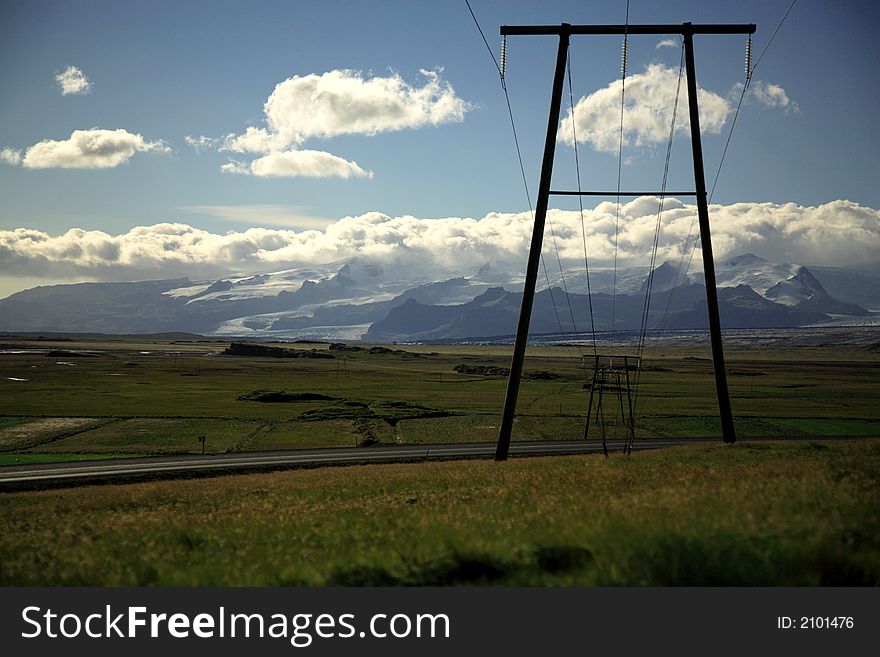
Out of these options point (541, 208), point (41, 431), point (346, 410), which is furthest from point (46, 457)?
point (541, 208)

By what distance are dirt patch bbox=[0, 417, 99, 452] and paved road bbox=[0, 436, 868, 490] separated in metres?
16.1

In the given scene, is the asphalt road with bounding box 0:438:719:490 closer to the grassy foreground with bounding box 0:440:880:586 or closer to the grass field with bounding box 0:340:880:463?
the grass field with bounding box 0:340:880:463

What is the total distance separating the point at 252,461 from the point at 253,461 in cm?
7

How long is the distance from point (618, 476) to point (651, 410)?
254 ft

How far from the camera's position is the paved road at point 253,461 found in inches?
1768

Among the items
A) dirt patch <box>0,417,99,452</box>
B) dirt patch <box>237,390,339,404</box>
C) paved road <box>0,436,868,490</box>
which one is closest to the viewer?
paved road <box>0,436,868,490</box>

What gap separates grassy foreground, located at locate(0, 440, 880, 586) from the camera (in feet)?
28.5

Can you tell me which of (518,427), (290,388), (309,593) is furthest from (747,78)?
(290,388)

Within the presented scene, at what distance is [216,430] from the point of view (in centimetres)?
7481

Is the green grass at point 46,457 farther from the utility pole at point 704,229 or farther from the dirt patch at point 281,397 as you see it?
the dirt patch at point 281,397

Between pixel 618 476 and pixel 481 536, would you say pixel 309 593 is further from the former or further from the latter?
pixel 618 476

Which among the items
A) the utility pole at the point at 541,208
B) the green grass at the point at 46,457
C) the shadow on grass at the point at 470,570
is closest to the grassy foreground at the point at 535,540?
the shadow on grass at the point at 470,570

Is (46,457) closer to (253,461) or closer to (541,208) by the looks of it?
(253,461)


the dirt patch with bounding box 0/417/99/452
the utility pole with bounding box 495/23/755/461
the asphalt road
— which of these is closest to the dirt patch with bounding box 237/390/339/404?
the dirt patch with bounding box 0/417/99/452
